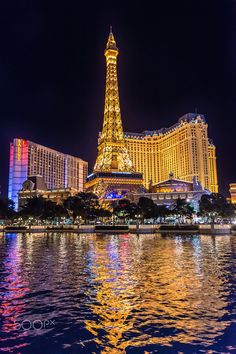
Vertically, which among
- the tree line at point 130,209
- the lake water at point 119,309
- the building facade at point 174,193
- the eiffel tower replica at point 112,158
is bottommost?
the lake water at point 119,309

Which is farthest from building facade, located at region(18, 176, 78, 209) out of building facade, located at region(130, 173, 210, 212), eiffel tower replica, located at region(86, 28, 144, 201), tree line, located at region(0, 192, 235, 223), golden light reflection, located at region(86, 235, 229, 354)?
golden light reflection, located at region(86, 235, 229, 354)

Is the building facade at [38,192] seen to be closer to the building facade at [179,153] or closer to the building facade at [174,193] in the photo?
the building facade at [174,193]

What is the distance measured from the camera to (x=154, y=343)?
7.73 m

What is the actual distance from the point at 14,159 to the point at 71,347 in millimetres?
147013

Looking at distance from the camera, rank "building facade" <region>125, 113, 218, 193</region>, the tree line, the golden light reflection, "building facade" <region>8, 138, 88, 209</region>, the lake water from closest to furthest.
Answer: the lake water
the golden light reflection
the tree line
"building facade" <region>125, 113, 218, 193</region>
"building facade" <region>8, 138, 88, 209</region>

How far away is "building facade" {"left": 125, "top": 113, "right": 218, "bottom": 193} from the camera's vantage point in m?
144

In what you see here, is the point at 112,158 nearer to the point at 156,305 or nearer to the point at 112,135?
the point at 112,135

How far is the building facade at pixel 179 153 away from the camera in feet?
472

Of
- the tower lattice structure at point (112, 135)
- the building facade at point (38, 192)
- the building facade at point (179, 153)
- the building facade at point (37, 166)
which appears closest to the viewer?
the tower lattice structure at point (112, 135)

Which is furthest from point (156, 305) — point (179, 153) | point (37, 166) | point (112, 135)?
point (37, 166)

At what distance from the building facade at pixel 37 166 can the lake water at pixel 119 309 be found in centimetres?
13356

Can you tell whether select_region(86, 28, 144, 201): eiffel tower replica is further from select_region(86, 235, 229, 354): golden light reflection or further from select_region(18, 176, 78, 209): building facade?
select_region(86, 235, 229, 354): golden light reflection

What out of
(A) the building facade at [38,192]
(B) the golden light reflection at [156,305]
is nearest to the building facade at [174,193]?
(A) the building facade at [38,192]

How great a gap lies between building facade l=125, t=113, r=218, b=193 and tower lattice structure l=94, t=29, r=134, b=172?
40.1 meters
